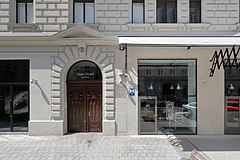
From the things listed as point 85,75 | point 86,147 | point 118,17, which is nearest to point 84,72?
point 85,75

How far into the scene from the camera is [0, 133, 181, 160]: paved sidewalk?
8.04 metres

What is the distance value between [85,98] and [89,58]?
6.10ft

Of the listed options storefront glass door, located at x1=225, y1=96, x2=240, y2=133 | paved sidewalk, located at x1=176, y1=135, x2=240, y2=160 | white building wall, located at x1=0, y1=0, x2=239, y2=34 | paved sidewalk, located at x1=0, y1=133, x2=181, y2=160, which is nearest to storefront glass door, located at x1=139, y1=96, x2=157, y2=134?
paved sidewalk, located at x1=0, y1=133, x2=181, y2=160

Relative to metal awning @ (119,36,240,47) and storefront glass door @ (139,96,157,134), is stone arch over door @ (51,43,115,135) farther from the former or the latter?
metal awning @ (119,36,240,47)

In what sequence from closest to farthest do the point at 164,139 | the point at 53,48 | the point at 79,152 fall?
1. the point at 79,152
2. the point at 164,139
3. the point at 53,48

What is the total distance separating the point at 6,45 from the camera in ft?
36.6

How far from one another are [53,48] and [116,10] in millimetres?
3266

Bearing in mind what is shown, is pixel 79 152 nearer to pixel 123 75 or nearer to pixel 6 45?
pixel 123 75

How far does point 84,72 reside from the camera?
11742mm

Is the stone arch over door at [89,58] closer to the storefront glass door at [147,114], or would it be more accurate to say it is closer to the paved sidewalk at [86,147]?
the paved sidewalk at [86,147]

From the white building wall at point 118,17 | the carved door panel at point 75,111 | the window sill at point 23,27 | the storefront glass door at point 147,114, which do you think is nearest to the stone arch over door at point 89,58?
the carved door panel at point 75,111

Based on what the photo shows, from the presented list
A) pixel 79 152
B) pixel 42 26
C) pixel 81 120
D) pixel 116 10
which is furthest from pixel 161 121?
pixel 42 26

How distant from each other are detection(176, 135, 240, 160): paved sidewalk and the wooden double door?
3811mm

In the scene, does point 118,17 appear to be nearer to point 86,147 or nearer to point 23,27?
point 23,27
